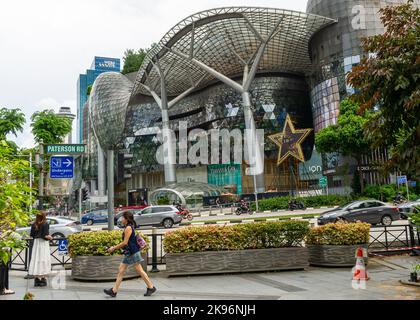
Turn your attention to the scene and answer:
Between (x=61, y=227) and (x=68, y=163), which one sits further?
(x=61, y=227)

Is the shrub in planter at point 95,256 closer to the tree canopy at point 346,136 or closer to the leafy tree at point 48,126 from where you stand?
the leafy tree at point 48,126

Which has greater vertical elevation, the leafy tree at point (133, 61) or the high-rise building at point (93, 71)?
the high-rise building at point (93, 71)

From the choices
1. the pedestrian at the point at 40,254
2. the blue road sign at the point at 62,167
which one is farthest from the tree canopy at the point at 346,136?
the pedestrian at the point at 40,254

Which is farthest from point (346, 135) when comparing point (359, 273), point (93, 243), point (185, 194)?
point (93, 243)

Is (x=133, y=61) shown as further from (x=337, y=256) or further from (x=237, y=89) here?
(x=337, y=256)

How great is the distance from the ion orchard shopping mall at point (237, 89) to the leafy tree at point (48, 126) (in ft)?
77.2

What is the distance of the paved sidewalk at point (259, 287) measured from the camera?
7.26 m

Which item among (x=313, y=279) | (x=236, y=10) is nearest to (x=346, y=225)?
(x=313, y=279)

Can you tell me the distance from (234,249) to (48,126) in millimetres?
21105

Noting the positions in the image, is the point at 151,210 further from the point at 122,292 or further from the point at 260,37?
the point at 260,37

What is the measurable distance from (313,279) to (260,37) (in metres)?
44.7

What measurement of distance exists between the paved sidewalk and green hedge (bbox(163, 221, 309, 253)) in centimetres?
74

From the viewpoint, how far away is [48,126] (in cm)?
2705

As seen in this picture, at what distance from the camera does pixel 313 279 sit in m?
9.02
